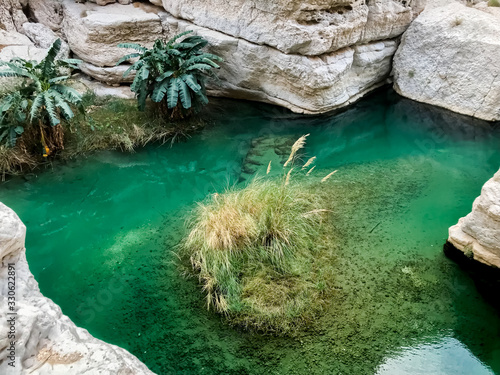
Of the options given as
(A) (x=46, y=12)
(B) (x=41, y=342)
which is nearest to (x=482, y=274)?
(B) (x=41, y=342)

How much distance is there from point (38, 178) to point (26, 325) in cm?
435

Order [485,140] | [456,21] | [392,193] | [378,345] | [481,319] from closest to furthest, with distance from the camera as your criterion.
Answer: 1. [378,345]
2. [481,319]
3. [392,193]
4. [485,140]
5. [456,21]

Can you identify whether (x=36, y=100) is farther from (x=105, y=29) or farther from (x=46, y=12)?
(x=46, y=12)

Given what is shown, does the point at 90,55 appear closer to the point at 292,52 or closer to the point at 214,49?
the point at 214,49

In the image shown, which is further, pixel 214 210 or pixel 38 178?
pixel 38 178

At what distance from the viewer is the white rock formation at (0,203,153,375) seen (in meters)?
1.93

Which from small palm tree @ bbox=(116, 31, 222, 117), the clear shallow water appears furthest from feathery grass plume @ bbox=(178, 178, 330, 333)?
small palm tree @ bbox=(116, 31, 222, 117)

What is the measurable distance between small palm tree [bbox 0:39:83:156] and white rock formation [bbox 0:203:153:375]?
3.59m

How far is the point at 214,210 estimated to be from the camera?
15.3 ft

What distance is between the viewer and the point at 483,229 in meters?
4.06

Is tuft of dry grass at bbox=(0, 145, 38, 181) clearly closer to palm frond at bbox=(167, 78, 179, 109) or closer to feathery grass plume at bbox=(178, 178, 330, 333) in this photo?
palm frond at bbox=(167, 78, 179, 109)

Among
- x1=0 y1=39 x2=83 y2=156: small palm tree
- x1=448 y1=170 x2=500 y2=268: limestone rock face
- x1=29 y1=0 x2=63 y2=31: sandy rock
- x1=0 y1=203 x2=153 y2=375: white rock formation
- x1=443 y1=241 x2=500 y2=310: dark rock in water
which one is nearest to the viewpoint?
x1=0 y1=203 x2=153 y2=375: white rock formation

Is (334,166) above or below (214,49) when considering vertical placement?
below

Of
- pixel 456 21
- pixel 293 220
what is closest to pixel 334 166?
pixel 293 220
